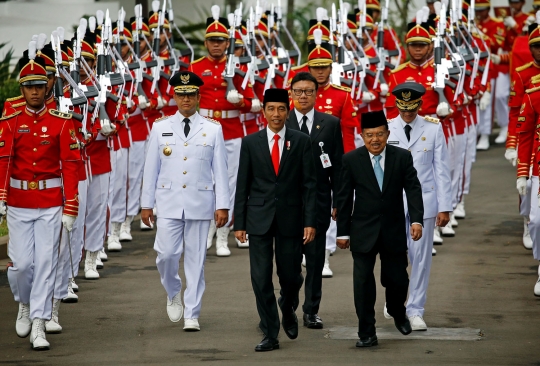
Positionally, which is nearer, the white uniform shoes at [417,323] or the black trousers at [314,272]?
the white uniform shoes at [417,323]

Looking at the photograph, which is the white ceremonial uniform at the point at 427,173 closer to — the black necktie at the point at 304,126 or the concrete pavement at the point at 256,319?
the concrete pavement at the point at 256,319

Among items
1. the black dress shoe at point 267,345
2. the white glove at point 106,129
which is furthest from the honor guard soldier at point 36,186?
the white glove at point 106,129

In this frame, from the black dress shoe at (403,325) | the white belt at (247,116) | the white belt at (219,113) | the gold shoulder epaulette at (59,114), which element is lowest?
the black dress shoe at (403,325)

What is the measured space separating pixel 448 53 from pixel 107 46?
4.44 m

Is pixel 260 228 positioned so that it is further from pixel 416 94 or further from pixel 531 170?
pixel 531 170

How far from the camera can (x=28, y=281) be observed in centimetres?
1001

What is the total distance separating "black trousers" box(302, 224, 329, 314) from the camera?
10550mm

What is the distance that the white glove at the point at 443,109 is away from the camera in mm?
14297

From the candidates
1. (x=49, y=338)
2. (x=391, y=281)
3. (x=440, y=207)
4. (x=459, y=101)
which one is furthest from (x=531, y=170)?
(x=49, y=338)

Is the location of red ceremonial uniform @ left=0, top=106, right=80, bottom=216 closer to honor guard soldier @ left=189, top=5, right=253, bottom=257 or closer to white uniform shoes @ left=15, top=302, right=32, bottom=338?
white uniform shoes @ left=15, top=302, right=32, bottom=338

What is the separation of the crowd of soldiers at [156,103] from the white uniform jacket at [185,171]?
65cm

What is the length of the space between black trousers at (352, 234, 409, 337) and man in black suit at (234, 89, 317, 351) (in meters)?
0.44

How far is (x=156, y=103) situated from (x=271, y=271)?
6.27 meters

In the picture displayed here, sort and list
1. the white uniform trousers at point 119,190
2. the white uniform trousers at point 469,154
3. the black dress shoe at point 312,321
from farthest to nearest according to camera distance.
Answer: the white uniform trousers at point 469,154 → the white uniform trousers at point 119,190 → the black dress shoe at point 312,321
